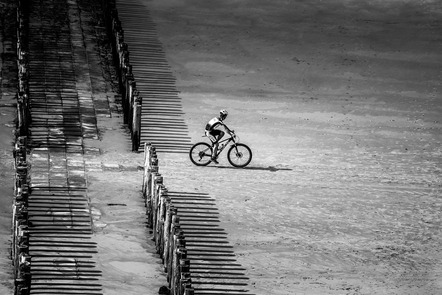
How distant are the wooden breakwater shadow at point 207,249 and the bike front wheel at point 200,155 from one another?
185 centimetres

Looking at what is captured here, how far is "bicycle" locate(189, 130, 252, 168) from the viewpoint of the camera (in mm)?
30516

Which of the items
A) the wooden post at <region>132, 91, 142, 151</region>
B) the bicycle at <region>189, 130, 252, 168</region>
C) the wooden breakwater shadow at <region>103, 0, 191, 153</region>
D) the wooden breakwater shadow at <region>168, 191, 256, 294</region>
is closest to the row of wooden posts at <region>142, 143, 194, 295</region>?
the wooden breakwater shadow at <region>168, 191, 256, 294</region>

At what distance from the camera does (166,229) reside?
24484mm

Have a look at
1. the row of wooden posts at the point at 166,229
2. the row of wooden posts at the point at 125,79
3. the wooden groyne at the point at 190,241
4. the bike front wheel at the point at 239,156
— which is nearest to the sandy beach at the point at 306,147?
the bike front wheel at the point at 239,156

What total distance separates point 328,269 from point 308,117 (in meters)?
9.97

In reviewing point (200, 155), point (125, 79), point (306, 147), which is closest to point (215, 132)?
point (200, 155)

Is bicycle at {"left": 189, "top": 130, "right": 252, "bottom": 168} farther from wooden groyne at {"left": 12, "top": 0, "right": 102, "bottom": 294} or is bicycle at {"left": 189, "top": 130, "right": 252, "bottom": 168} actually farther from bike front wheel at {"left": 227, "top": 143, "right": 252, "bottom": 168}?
wooden groyne at {"left": 12, "top": 0, "right": 102, "bottom": 294}

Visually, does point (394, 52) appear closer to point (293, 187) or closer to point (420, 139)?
point (420, 139)

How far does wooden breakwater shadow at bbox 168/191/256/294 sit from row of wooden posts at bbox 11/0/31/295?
3618 mm

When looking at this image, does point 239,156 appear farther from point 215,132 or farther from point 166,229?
point 166,229

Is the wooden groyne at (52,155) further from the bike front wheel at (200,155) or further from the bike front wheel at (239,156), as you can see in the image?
the bike front wheel at (239,156)

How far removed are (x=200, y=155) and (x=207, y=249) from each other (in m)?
4.61

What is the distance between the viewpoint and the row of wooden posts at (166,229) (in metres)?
22.2

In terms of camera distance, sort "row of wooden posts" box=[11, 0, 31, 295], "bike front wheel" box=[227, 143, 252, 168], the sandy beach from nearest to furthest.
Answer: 1. "row of wooden posts" box=[11, 0, 31, 295]
2. the sandy beach
3. "bike front wheel" box=[227, 143, 252, 168]
